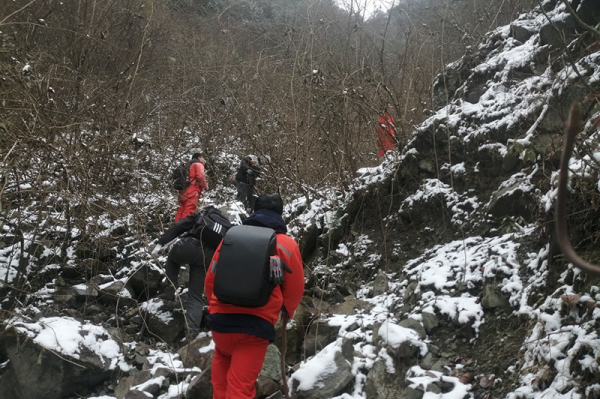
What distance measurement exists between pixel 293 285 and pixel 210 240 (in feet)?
5.65

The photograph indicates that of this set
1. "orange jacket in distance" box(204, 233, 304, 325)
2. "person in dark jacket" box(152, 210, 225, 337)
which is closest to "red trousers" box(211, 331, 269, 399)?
"orange jacket in distance" box(204, 233, 304, 325)

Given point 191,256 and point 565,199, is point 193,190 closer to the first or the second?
point 191,256

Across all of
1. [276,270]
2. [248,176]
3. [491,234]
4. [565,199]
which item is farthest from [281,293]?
[248,176]

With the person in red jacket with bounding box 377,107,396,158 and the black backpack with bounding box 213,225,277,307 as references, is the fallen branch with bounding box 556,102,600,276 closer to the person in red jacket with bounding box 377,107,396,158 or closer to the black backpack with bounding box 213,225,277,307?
the black backpack with bounding box 213,225,277,307

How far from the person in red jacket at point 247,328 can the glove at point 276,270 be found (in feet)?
0.35

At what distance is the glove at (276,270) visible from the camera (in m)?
2.91

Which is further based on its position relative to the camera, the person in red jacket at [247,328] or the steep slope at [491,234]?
the steep slope at [491,234]

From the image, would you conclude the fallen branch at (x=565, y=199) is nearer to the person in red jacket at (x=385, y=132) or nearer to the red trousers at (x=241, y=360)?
the red trousers at (x=241, y=360)

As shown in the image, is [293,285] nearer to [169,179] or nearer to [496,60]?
[496,60]

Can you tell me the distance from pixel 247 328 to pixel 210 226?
1.77 m

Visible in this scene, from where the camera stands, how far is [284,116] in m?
7.33

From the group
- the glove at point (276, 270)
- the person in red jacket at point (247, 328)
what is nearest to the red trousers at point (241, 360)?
the person in red jacket at point (247, 328)

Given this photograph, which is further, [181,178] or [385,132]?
[181,178]

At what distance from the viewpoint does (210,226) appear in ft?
14.9
